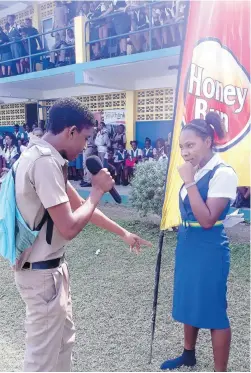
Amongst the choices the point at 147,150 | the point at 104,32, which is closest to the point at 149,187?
the point at 147,150

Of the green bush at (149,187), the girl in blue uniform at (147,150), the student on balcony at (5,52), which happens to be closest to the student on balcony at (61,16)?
the student on balcony at (5,52)

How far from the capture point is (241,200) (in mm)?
6199

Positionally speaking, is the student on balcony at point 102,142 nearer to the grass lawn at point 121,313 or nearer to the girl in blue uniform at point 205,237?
the grass lawn at point 121,313

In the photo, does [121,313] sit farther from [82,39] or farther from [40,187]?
[82,39]

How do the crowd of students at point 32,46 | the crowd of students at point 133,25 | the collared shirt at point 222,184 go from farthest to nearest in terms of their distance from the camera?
the crowd of students at point 32,46
the crowd of students at point 133,25
the collared shirt at point 222,184

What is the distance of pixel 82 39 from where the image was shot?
866 cm

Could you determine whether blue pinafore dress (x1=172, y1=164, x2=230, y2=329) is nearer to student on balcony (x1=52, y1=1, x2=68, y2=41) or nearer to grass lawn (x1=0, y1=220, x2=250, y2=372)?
grass lawn (x1=0, y1=220, x2=250, y2=372)

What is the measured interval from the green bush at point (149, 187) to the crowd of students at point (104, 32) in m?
2.77

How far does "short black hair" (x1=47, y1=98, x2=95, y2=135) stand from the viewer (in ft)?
5.29

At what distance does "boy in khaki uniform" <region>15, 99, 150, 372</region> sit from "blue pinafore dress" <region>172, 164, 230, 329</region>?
62 cm

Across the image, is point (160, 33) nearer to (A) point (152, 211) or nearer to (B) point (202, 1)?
(A) point (152, 211)

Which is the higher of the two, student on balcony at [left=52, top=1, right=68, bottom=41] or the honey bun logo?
student on balcony at [left=52, top=1, right=68, bottom=41]

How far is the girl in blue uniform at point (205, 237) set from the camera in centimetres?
194

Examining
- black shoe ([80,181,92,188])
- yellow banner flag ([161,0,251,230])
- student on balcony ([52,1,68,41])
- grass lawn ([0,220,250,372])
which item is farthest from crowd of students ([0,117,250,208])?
yellow banner flag ([161,0,251,230])
